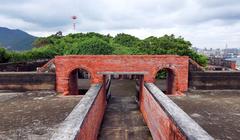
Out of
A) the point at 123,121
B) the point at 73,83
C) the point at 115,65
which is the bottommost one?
the point at 123,121

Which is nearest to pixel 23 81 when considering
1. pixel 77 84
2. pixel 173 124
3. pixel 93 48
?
pixel 77 84

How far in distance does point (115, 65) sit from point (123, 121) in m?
2.41

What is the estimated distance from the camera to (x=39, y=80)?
33.9ft

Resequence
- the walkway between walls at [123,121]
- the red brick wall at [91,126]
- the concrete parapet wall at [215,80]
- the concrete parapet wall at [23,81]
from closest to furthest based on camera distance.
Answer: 1. the red brick wall at [91,126]
2. the walkway between walls at [123,121]
3. the concrete parapet wall at [23,81]
4. the concrete parapet wall at [215,80]

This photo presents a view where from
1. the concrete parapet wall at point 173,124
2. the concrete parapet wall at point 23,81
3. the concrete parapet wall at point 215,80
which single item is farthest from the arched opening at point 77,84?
the concrete parapet wall at point 215,80

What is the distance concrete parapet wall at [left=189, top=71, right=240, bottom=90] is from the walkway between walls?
2964 millimetres

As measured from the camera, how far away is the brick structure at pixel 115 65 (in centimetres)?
1038

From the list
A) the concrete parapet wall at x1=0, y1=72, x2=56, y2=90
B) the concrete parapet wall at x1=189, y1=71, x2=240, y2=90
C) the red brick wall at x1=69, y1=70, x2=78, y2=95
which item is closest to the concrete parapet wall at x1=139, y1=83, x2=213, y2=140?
the concrete parapet wall at x1=189, y1=71, x2=240, y2=90

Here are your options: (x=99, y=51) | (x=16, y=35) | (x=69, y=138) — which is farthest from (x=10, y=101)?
(x=16, y=35)

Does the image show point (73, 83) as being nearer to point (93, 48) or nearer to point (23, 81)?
point (23, 81)

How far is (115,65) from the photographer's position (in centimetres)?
1044

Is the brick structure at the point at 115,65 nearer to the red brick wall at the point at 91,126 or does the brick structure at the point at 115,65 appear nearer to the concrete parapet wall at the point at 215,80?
the concrete parapet wall at the point at 215,80

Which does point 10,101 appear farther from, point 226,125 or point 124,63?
point 226,125

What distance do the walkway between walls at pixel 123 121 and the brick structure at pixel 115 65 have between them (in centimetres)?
168
